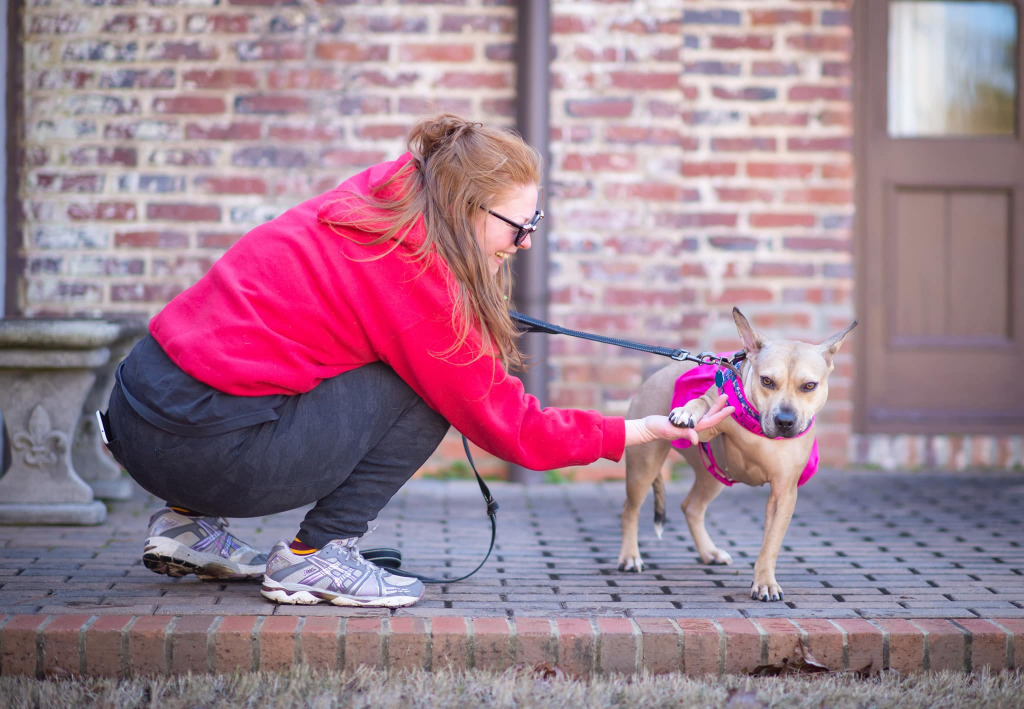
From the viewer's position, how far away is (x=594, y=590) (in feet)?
9.96

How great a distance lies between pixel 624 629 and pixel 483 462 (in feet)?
8.41

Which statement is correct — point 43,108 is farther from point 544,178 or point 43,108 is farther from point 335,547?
point 335,547

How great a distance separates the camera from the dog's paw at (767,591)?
2943 millimetres

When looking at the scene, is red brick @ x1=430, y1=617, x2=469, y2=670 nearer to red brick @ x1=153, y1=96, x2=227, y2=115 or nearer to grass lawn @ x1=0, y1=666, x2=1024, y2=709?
grass lawn @ x1=0, y1=666, x2=1024, y2=709

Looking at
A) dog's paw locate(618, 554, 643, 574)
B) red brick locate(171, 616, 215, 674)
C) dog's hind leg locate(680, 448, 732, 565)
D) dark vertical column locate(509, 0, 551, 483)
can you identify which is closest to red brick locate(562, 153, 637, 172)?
dark vertical column locate(509, 0, 551, 483)

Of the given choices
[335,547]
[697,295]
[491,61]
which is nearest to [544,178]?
[491,61]

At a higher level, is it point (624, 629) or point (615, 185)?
point (615, 185)

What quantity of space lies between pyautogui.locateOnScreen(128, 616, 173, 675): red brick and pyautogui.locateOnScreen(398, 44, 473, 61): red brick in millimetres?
3337

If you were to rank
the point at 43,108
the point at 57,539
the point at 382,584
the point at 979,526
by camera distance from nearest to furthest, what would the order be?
the point at 382,584 < the point at 57,539 < the point at 979,526 < the point at 43,108

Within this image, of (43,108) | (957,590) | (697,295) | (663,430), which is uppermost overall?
(43,108)

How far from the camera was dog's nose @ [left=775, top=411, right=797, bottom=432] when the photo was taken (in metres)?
2.88

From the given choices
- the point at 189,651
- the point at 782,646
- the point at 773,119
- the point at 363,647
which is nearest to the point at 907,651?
the point at 782,646

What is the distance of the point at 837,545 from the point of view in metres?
3.71

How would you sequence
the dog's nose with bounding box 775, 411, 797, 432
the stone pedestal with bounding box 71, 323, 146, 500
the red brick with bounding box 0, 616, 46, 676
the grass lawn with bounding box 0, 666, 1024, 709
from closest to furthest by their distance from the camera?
1. the grass lawn with bounding box 0, 666, 1024, 709
2. the red brick with bounding box 0, 616, 46, 676
3. the dog's nose with bounding box 775, 411, 797, 432
4. the stone pedestal with bounding box 71, 323, 146, 500
